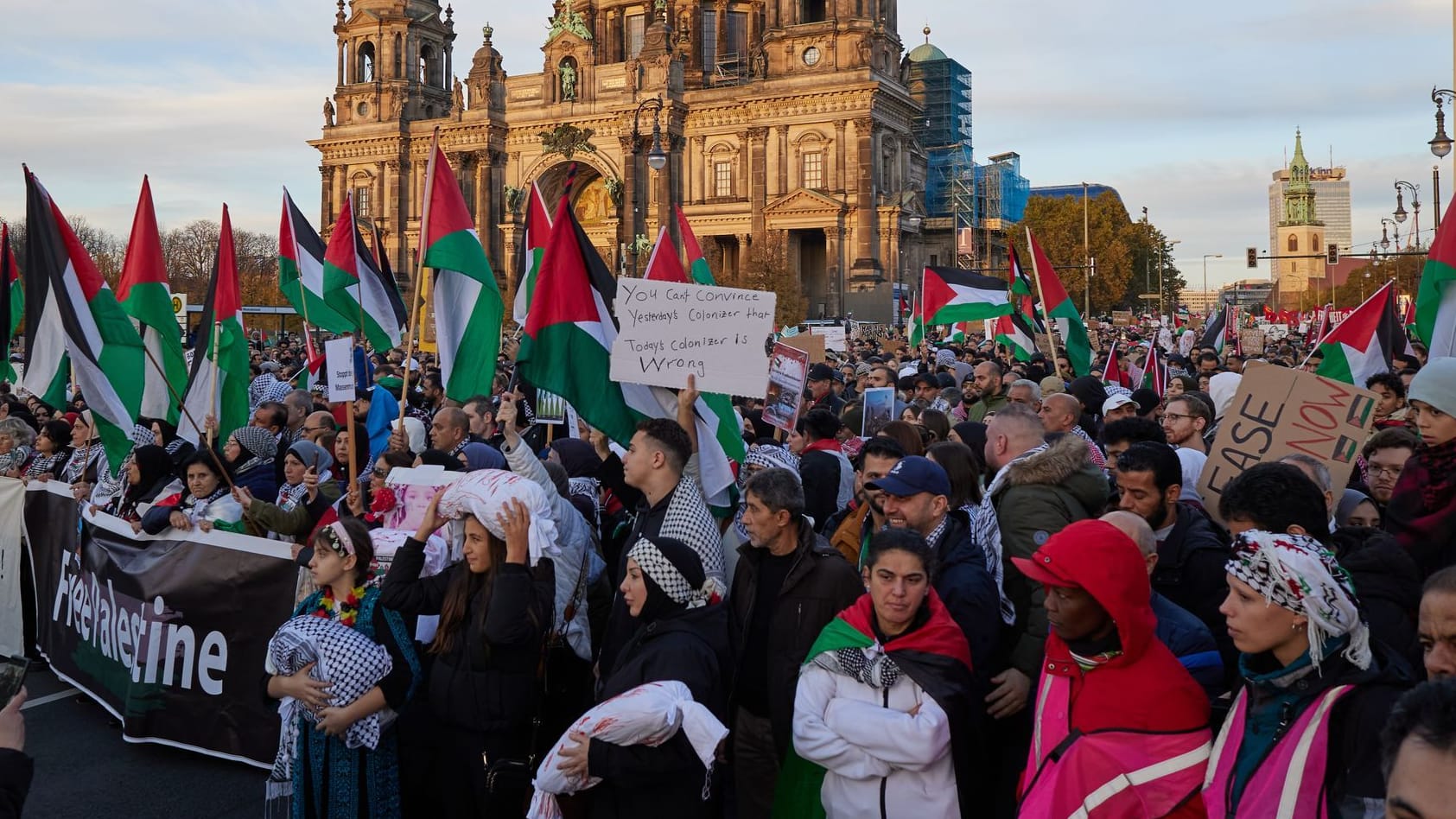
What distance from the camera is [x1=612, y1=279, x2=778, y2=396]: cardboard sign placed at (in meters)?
6.21

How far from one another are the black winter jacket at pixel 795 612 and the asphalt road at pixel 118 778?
3.09 metres

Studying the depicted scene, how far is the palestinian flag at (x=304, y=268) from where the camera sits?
1173 cm

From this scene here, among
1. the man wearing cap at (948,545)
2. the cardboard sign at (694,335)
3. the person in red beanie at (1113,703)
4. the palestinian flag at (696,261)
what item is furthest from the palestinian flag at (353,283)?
the person in red beanie at (1113,703)

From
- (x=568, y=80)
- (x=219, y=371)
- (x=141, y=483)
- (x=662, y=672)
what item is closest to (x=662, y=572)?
(x=662, y=672)

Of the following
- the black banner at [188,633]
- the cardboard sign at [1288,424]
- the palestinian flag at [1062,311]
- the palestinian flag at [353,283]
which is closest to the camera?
the cardboard sign at [1288,424]

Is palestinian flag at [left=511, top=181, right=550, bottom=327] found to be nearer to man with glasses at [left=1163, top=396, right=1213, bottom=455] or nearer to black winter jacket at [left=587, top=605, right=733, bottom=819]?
man with glasses at [left=1163, top=396, right=1213, bottom=455]

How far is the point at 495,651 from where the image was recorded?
4633 millimetres

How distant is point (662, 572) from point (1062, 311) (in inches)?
447

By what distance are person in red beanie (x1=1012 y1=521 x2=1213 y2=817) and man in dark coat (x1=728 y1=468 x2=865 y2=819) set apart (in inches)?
51.2

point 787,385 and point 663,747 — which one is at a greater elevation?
point 787,385

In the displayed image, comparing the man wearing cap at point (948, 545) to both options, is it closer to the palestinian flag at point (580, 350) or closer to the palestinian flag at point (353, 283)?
the palestinian flag at point (580, 350)

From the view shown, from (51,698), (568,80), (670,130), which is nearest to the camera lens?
(51,698)

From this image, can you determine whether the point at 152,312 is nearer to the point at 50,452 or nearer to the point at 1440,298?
the point at 50,452

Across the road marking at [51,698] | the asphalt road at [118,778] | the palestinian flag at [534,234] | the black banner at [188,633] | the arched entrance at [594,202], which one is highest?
the arched entrance at [594,202]
